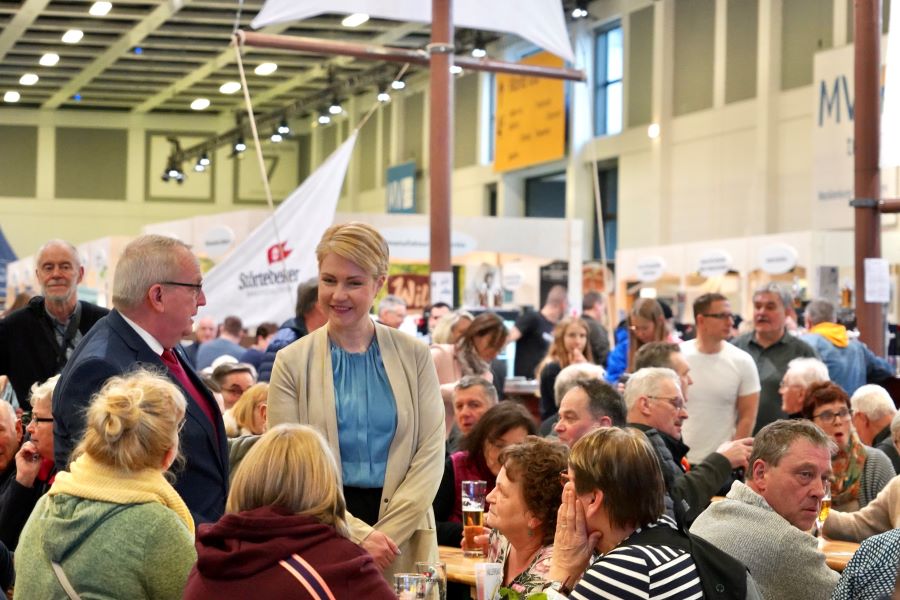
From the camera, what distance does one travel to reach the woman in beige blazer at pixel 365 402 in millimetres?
3283

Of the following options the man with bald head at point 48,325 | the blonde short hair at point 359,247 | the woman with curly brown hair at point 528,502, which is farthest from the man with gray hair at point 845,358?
the blonde short hair at point 359,247

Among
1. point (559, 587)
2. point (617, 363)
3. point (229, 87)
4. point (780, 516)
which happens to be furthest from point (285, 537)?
point (229, 87)

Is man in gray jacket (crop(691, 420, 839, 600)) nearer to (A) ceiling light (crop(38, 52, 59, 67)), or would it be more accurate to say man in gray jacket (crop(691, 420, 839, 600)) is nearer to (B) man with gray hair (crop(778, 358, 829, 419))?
(B) man with gray hair (crop(778, 358, 829, 419))

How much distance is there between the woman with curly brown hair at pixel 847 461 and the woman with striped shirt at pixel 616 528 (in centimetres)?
260

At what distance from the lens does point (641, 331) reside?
7.43m

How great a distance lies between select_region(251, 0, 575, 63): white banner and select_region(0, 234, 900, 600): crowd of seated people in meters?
5.51

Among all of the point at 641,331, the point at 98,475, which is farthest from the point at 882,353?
the point at 98,475

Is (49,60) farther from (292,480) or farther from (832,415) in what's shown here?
(292,480)

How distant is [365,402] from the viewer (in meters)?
3.33

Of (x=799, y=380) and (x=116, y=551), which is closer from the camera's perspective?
(x=116, y=551)

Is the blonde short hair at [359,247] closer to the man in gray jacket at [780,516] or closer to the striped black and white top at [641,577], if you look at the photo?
the striped black and white top at [641,577]

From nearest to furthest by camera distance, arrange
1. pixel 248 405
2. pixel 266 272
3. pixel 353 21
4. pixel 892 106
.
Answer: pixel 248 405 < pixel 892 106 < pixel 266 272 < pixel 353 21

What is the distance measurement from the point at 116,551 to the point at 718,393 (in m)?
4.20

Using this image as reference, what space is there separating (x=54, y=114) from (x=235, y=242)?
16186 mm
